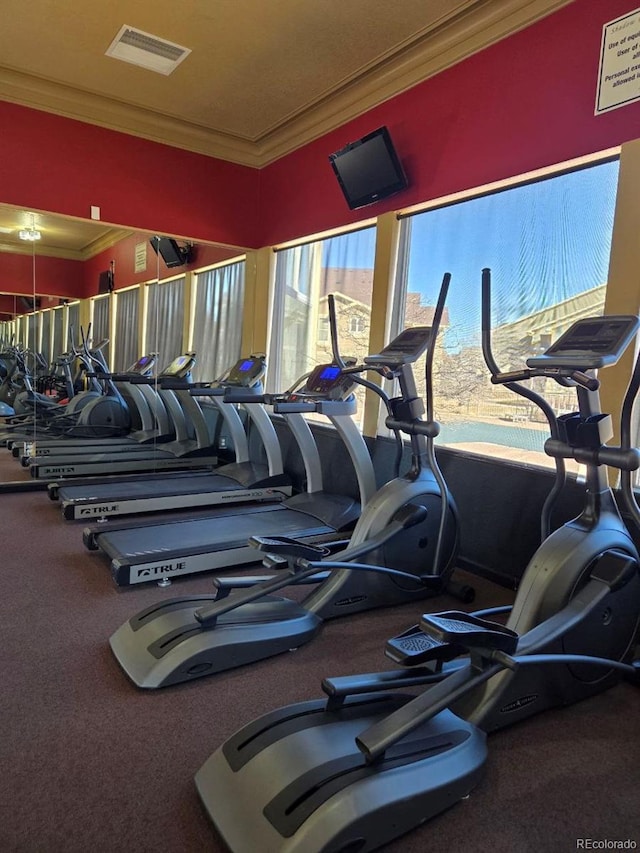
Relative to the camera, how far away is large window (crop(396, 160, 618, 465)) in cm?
308

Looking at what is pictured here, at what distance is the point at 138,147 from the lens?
16.8 feet

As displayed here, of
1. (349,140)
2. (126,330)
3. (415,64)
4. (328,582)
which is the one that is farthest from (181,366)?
(328,582)

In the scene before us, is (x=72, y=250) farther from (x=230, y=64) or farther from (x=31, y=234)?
(x=230, y=64)

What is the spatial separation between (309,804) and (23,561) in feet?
8.87

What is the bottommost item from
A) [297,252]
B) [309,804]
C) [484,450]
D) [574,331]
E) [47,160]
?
[309,804]

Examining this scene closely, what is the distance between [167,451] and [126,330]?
53.4 inches

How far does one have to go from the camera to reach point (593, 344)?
6.99 feet

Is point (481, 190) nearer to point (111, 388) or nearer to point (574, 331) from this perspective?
point (574, 331)

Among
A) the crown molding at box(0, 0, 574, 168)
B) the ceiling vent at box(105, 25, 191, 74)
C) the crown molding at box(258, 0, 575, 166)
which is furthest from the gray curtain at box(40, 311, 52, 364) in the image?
the crown molding at box(258, 0, 575, 166)

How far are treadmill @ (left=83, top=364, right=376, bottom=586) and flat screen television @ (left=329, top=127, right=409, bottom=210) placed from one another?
4.66ft

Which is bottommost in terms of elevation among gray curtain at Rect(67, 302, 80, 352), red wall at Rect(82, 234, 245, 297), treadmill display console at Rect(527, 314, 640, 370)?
treadmill display console at Rect(527, 314, 640, 370)

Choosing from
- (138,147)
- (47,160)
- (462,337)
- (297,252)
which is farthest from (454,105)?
(47,160)

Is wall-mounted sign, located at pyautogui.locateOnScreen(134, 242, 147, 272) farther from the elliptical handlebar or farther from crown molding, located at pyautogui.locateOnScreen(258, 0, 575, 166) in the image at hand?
the elliptical handlebar

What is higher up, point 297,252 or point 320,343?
point 297,252
